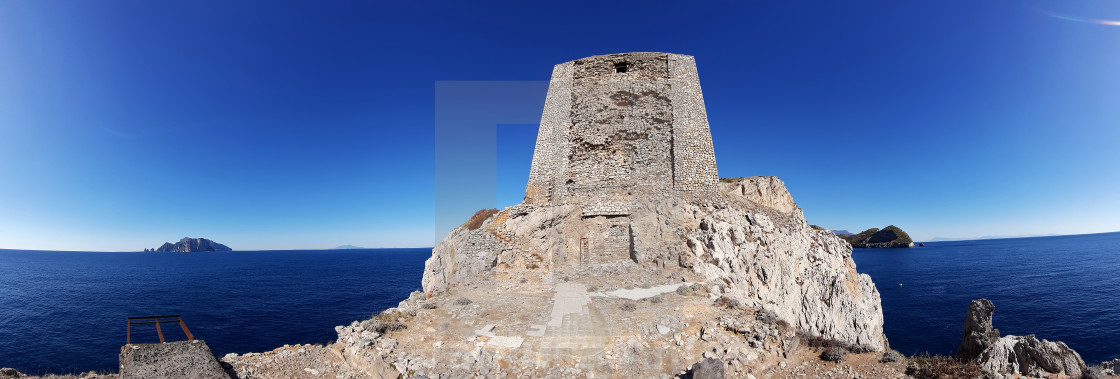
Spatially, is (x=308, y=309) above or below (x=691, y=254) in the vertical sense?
below

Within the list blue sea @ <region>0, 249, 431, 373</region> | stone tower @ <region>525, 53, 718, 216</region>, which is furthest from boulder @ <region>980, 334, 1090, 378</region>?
blue sea @ <region>0, 249, 431, 373</region>

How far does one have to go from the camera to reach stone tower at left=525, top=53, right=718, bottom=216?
52.1 ft

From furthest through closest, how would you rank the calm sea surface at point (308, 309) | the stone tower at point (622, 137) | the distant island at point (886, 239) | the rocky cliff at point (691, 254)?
the distant island at point (886, 239) < the calm sea surface at point (308, 309) < the stone tower at point (622, 137) < the rocky cliff at point (691, 254)

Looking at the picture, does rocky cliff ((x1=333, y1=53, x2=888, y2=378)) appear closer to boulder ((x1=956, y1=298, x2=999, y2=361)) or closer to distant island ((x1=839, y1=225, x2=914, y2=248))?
boulder ((x1=956, y1=298, x2=999, y2=361))

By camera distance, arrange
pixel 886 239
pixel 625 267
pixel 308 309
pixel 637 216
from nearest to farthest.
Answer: pixel 625 267
pixel 637 216
pixel 308 309
pixel 886 239

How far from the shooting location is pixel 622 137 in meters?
16.5

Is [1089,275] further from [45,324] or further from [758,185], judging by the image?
[45,324]

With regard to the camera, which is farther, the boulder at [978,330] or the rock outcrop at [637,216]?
the boulder at [978,330]

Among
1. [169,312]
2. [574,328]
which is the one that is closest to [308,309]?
[169,312]

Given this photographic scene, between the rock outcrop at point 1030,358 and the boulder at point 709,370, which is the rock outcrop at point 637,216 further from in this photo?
the boulder at point 709,370

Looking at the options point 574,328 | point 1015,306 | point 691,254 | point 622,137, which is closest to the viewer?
point 574,328

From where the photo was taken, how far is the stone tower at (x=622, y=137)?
15891 millimetres

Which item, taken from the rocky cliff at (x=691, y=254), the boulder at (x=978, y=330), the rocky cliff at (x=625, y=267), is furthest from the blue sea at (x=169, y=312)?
the boulder at (x=978, y=330)

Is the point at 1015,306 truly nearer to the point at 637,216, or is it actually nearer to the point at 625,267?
the point at 637,216
